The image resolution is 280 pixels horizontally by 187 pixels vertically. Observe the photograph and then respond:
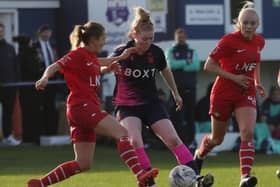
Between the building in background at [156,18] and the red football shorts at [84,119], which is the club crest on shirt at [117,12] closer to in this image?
the building in background at [156,18]

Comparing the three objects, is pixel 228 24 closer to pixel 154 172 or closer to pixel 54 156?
pixel 54 156

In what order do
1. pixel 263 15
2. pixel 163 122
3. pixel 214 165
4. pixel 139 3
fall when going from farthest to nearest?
pixel 263 15, pixel 139 3, pixel 214 165, pixel 163 122

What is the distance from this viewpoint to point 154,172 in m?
10.5

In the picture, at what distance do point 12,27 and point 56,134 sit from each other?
11.2 ft

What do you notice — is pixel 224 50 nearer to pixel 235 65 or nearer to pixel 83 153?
pixel 235 65

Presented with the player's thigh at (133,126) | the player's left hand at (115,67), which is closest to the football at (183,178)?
the player's thigh at (133,126)

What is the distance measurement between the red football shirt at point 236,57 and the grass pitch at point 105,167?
5.01 feet

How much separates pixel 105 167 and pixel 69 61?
18.2 ft

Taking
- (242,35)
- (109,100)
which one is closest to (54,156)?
(109,100)

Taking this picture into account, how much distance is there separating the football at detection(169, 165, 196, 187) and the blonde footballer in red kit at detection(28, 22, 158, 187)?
1.43ft

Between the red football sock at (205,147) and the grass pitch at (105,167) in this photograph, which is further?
the grass pitch at (105,167)

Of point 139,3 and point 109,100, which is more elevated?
point 139,3

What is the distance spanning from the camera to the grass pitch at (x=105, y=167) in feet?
43.2

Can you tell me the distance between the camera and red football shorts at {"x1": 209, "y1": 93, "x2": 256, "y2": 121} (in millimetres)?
11602
